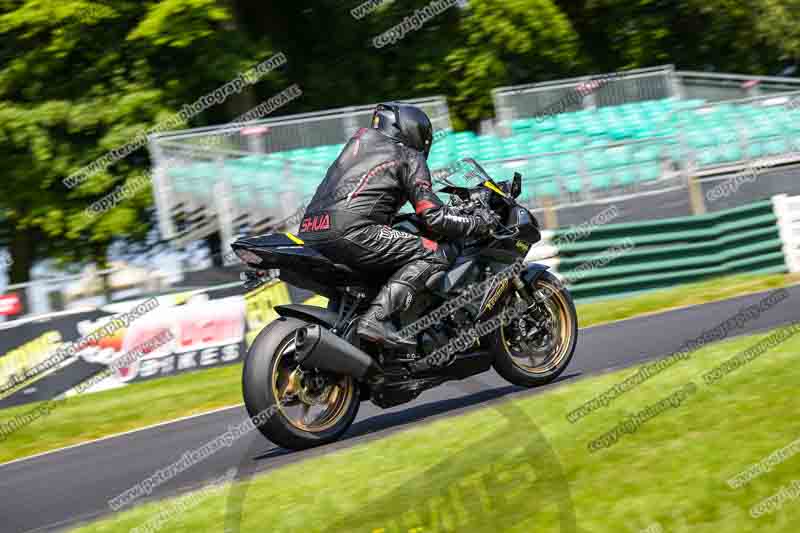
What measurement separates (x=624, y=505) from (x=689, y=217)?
1156cm

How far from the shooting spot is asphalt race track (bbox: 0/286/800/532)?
246 inches

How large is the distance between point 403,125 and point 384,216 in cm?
59

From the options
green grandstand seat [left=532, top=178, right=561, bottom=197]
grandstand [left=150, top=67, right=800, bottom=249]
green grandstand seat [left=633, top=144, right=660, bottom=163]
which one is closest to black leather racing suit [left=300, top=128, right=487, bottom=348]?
grandstand [left=150, top=67, right=800, bottom=249]

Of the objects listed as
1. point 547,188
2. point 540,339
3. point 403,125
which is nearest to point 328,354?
point 403,125

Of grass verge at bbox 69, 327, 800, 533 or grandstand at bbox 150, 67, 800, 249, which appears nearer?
grass verge at bbox 69, 327, 800, 533

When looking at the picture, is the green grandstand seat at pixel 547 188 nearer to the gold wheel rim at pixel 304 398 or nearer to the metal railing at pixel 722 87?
the metal railing at pixel 722 87

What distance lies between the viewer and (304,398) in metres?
6.27

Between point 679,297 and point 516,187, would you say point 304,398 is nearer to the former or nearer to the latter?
point 516,187

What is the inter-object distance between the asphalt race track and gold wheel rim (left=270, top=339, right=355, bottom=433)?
18 centimetres

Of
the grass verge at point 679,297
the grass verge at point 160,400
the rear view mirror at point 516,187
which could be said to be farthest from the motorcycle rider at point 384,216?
the grass verge at point 679,297

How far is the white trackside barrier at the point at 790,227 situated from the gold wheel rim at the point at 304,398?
10569 millimetres

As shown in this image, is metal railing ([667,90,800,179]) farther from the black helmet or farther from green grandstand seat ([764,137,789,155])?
the black helmet

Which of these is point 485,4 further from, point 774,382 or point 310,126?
point 774,382

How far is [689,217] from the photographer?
1525 centimetres
